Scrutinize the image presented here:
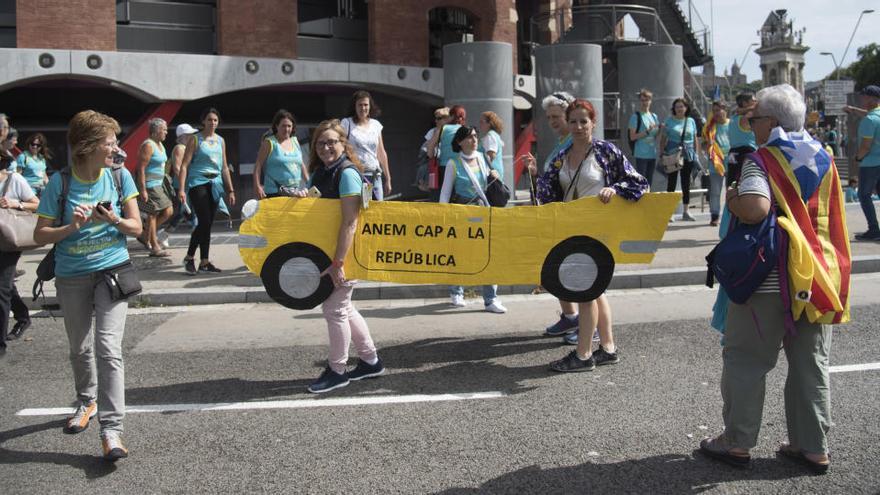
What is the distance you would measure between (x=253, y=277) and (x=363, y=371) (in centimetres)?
439

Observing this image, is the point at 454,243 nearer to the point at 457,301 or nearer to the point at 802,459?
the point at 457,301

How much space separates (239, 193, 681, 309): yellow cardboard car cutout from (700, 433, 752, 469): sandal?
1723 mm

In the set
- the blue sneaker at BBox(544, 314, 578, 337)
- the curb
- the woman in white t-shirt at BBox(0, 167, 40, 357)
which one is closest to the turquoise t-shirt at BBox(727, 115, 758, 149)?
the curb

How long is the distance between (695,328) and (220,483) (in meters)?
4.45

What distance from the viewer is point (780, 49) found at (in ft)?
338

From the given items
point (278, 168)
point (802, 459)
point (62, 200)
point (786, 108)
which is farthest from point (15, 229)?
point (802, 459)

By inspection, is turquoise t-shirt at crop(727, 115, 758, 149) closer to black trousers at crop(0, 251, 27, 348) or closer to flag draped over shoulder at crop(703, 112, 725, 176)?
flag draped over shoulder at crop(703, 112, 725, 176)

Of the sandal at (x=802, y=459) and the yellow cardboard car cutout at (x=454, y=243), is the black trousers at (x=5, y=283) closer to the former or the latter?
the yellow cardboard car cutout at (x=454, y=243)

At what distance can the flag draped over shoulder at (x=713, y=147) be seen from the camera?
13.1 m

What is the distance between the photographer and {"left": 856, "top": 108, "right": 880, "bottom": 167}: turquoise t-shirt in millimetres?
11172

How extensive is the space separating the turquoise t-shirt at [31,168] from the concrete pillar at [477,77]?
762 centimetres

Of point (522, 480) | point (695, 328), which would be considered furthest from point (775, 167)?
point (695, 328)

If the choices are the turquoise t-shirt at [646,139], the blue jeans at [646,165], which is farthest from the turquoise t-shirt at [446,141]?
the blue jeans at [646,165]

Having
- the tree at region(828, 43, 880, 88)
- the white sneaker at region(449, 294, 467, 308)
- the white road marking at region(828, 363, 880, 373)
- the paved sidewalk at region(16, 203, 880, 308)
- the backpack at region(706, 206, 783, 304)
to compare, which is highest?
the tree at region(828, 43, 880, 88)
